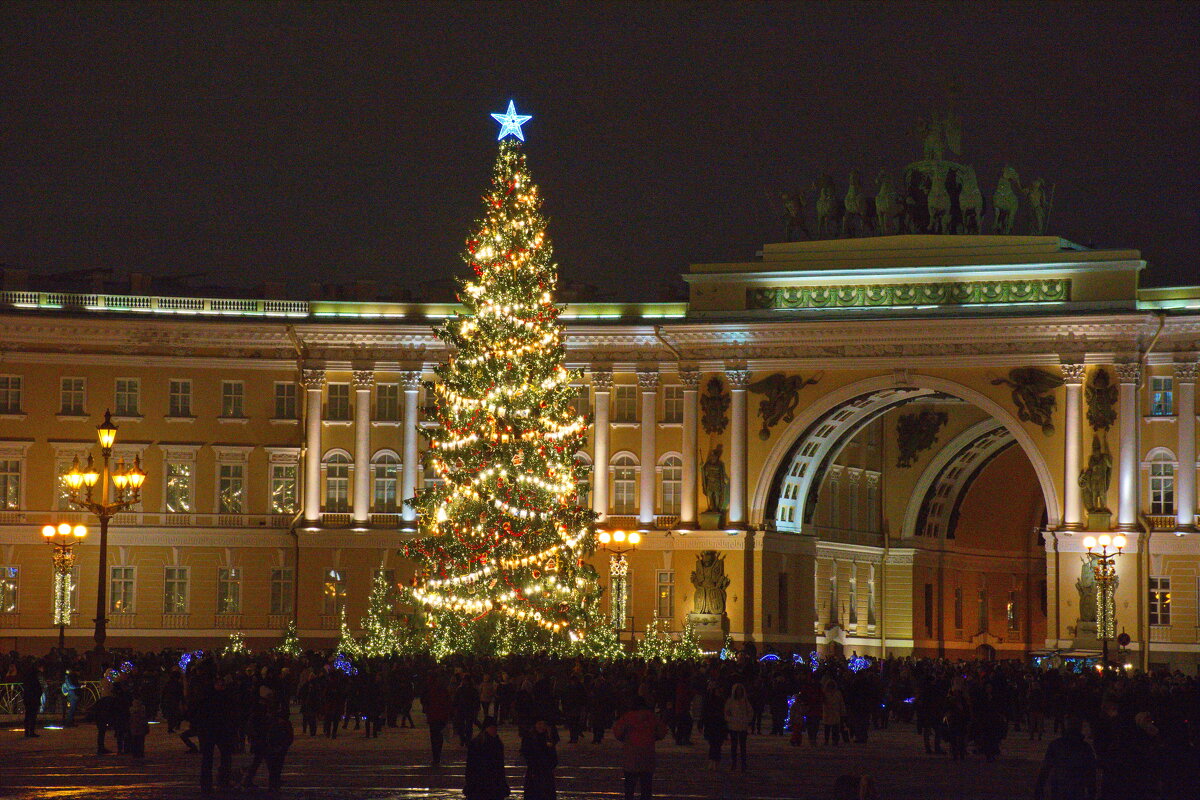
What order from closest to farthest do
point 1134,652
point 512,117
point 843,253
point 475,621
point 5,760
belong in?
point 5,760
point 475,621
point 512,117
point 1134,652
point 843,253

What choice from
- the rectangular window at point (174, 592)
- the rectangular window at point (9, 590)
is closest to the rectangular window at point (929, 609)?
the rectangular window at point (174, 592)

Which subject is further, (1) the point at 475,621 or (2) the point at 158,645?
(2) the point at 158,645

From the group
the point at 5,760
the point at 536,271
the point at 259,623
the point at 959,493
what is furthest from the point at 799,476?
the point at 5,760

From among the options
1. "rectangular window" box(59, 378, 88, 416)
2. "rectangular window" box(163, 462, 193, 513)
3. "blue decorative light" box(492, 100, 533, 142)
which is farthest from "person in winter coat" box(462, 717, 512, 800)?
"rectangular window" box(59, 378, 88, 416)

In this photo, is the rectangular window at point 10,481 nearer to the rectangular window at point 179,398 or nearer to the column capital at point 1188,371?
the rectangular window at point 179,398

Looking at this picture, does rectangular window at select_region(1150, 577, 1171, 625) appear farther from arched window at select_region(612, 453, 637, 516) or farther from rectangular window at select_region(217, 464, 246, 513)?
rectangular window at select_region(217, 464, 246, 513)

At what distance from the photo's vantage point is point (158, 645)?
67.2 metres

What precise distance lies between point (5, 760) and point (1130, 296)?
40.1 meters

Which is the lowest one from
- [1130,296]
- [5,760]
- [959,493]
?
[5,760]

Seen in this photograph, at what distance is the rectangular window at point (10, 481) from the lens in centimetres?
6762

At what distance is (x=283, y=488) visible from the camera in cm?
6900

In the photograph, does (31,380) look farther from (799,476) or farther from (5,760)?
(5,760)

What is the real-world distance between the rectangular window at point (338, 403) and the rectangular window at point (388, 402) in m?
0.99

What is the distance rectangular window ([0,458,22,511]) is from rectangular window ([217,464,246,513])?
6.24m
